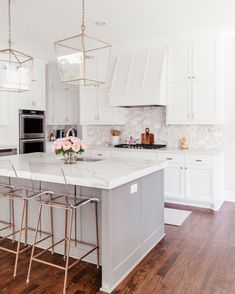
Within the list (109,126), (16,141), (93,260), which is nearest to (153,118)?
(109,126)

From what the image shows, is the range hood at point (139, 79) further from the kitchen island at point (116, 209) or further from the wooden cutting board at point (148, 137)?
the kitchen island at point (116, 209)

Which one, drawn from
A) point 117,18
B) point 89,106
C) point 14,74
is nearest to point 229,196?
point 89,106

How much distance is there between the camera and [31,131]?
6.33 meters

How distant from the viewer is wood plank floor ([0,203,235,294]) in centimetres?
245

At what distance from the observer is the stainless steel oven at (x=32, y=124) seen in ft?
20.1

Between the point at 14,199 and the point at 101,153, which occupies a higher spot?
the point at 101,153

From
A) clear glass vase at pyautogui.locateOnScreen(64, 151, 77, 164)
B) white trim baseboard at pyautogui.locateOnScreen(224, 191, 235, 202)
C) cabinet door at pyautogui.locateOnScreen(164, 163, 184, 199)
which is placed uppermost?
clear glass vase at pyautogui.locateOnScreen(64, 151, 77, 164)

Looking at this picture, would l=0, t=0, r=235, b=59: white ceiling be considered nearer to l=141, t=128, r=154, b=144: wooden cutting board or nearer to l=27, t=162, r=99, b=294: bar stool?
l=141, t=128, r=154, b=144: wooden cutting board

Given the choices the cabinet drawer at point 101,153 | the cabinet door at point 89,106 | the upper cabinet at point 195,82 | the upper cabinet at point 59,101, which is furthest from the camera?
the upper cabinet at point 59,101

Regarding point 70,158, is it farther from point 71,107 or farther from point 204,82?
point 71,107

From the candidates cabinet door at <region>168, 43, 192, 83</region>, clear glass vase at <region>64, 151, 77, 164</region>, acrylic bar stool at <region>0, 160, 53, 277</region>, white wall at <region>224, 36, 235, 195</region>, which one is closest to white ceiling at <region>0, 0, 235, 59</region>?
cabinet door at <region>168, 43, 192, 83</region>

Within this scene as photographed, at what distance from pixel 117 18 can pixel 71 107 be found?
353 centimetres

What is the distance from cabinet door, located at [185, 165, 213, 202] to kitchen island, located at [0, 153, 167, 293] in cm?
143

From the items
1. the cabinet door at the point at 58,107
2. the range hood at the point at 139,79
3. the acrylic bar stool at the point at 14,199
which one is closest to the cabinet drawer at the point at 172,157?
the range hood at the point at 139,79
